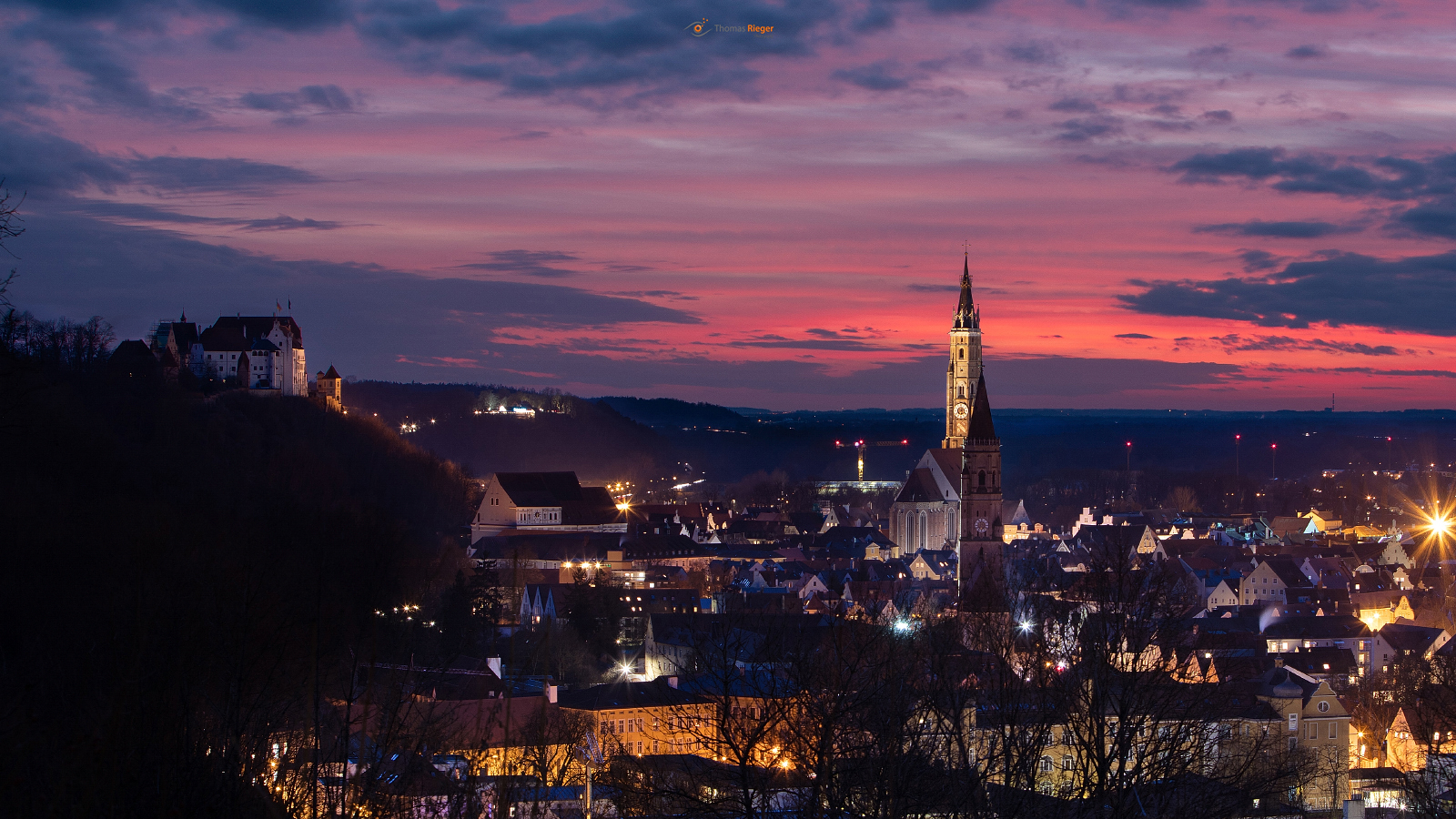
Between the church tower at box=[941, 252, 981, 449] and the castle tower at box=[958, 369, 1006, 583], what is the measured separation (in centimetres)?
4829

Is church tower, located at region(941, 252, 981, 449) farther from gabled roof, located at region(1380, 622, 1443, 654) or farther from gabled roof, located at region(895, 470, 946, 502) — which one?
gabled roof, located at region(1380, 622, 1443, 654)

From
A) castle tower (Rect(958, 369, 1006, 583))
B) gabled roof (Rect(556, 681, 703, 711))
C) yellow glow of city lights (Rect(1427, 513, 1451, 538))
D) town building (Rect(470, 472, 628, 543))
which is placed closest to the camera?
gabled roof (Rect(556, 681, 703, 711))

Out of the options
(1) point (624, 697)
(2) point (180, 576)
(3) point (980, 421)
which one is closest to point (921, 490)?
(3) point (980, 421)

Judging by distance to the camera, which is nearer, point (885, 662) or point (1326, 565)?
point (885, 662)

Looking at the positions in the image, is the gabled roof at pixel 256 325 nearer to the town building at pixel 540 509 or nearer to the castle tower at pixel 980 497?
the town building at pixel 540 509

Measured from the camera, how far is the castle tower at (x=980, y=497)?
58.8 m

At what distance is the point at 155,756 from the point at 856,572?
7059 cm

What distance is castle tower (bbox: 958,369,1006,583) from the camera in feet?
193

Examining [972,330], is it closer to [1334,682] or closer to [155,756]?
[1334,682]

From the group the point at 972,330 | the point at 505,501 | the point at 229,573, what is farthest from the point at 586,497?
the point at 229,573

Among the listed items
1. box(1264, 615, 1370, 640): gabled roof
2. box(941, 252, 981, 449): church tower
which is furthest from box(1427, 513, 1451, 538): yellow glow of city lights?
box(1264, 615, 1370, 640): gabled roof

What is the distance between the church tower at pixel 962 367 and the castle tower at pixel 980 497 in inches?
1901

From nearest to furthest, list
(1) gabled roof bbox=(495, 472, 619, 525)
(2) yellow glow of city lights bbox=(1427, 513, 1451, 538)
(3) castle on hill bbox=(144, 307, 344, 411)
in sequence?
(3) castle on hill bbox=(144, 307, 344, 411) < (1) gabled roof bbox=(495, 472, 619, 525) < (2) yellow glow of city lights bbox=(1427, 513, 1451, 538)

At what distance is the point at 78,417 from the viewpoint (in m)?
49.3
